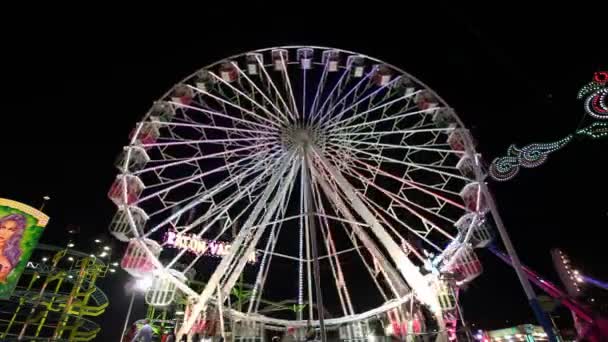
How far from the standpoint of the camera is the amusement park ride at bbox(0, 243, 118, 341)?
20.7 meters

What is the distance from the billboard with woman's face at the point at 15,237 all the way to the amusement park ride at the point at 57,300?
2.29 meters

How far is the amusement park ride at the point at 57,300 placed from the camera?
2073 cm

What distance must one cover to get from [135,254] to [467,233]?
1417cm

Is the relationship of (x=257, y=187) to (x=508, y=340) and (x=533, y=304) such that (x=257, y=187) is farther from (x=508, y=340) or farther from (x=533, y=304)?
(x=508, y=340)

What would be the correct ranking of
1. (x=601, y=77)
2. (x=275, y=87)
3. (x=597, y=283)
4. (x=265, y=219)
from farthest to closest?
(x=597, y=283) → (x=275, y=87) → (x=265, y=219) → (x=601, y=77)

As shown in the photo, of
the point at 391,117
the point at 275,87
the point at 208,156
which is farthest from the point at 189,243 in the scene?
the point at 391,117

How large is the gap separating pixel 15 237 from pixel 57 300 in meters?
5.17

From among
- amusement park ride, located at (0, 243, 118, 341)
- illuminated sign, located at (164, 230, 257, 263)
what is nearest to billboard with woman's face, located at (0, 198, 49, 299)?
amusement park ride, located at (0, 243, 118, 341)

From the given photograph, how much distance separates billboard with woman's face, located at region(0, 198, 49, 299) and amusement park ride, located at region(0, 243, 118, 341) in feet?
7.51

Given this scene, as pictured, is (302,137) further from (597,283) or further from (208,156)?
(597,283)

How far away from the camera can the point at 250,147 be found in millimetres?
15914

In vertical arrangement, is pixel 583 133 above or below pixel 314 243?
above

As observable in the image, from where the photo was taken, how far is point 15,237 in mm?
19438

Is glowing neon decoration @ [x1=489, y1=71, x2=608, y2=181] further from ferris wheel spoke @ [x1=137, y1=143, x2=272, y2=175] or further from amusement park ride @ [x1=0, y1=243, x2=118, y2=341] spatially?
amusement park ride @ [x1=0, y1=243, x2=118, y2=341]
